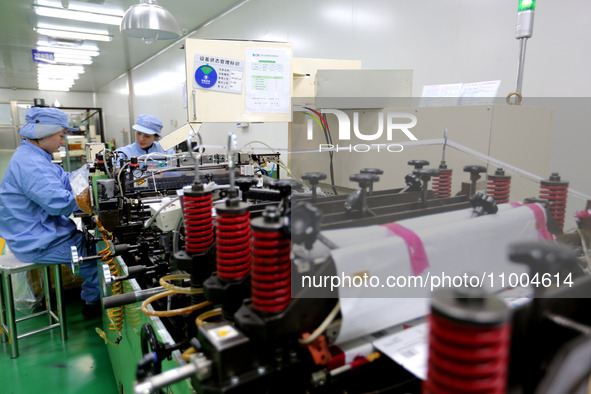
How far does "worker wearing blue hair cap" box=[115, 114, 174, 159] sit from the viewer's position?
3.50 m

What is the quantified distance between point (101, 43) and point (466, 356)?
23.6 feet

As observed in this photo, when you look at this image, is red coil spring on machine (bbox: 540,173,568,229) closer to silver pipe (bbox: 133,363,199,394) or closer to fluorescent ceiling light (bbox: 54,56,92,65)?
silver pipe (bbox: 133,363,199,394)

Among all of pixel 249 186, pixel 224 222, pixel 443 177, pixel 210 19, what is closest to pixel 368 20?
pixel 443 177

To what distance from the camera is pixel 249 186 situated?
0.95 m

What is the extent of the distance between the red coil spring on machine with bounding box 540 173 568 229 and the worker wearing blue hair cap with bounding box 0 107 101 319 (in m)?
2.47

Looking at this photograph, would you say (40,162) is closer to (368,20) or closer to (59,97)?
(368,20)

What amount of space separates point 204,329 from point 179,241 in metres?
0.52

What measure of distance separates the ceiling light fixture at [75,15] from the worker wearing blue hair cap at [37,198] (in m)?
2.71

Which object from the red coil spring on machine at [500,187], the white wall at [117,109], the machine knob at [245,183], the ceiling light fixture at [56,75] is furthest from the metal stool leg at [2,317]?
the white wall at [117,109]

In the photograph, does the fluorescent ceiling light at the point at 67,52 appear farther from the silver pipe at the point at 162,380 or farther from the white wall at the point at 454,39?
the silver pipe at the point at 162,380

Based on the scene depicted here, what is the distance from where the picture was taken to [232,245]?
0.75 meters

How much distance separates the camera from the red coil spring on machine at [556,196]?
3.40 ft

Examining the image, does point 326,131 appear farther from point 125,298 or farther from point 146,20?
point 125,298

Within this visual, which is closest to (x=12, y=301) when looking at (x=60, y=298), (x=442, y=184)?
(x=60, y=298)
